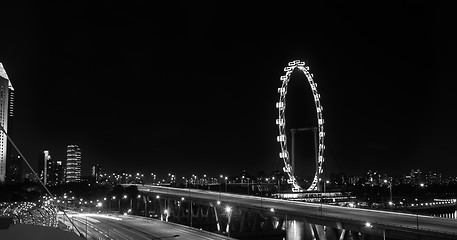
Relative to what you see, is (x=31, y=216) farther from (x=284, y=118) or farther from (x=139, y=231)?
(x=284, y=118)

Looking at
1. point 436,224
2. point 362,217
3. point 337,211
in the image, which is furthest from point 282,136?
point 436,224

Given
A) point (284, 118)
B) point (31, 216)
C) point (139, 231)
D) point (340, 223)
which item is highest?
point (284, 118)

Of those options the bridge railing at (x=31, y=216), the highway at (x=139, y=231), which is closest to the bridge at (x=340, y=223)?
the highway at (x=139, y=231)

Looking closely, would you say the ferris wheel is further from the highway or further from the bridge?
the highway

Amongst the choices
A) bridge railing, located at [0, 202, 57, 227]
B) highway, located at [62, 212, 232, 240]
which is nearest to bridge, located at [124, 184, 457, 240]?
highway, located at [62, 212, 232, 240]

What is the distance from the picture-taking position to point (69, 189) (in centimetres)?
18588

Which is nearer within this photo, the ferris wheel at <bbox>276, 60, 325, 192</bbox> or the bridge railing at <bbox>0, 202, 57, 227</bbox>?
the bridge railing at <bbox>0, 202, 57, 227</bbox>

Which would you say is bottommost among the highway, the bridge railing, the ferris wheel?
the highway

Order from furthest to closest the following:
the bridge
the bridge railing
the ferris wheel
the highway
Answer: the ferris wheel → the highway → the bridge → the bridge railing

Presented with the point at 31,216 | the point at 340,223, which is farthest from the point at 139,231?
the point at 340,223

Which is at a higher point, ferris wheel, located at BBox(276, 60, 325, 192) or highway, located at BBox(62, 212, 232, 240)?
ferris wheel, located at BBox(276, 60, 325, 192)

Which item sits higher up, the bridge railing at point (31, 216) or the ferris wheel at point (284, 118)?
the ferris wheel at point (284, 118)

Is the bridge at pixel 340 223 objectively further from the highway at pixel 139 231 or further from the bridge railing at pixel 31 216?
the bridge railing at pixel 31 216

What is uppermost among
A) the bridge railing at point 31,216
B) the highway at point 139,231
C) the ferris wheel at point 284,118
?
the ferris wheel at point 284,118
